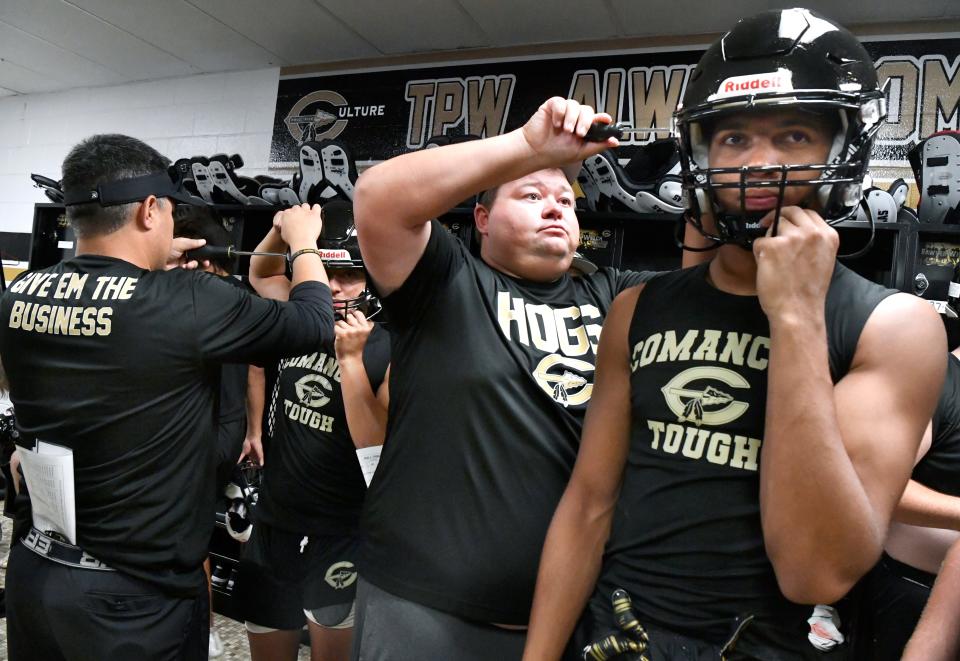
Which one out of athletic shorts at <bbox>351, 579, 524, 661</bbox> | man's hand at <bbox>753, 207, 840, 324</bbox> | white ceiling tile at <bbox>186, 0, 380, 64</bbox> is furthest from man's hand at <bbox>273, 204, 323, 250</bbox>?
white ceiling tile at <bbox>186, 0, 380, 64</bbox>

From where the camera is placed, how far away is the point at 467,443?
1337 mm

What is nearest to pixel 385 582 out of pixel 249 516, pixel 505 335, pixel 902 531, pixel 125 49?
pixel 505 335

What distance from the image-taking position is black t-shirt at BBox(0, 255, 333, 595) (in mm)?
1725

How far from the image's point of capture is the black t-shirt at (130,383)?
1.72m

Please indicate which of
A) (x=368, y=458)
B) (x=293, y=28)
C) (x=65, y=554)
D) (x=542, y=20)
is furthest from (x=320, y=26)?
(x=65, y=554)

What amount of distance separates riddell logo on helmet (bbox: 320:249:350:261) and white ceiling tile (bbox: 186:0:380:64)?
2.59 metres

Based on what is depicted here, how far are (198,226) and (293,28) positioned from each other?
219 centimetres

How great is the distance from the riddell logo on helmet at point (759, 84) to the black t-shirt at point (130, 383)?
52.2 inches

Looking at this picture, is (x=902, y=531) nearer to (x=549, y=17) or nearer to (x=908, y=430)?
(x=908, y=430)

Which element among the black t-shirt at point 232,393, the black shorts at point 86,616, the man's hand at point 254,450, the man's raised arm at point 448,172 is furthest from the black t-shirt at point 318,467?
the man's hand at point 254,450

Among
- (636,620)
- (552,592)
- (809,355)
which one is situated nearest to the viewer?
(809,355)

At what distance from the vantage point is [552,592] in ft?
3.70

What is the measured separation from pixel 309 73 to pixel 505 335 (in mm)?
4528

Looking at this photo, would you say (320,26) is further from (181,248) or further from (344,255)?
(344,255)
